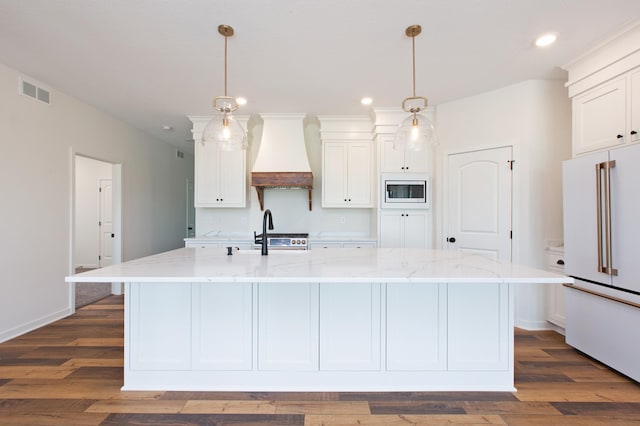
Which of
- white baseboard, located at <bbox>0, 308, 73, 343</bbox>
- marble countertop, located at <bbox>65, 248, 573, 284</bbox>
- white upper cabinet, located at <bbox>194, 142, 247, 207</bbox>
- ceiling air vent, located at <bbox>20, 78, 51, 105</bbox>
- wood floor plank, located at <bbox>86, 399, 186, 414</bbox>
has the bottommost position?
wood floor plank, located at <bbox>86, 399, 186, 414</bbox>

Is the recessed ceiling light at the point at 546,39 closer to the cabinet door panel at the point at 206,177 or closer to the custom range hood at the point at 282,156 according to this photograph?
the custom range hood at the point at 282,156

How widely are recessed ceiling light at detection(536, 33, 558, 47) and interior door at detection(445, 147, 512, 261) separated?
107 cm

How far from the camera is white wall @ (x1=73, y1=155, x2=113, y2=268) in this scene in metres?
6.39

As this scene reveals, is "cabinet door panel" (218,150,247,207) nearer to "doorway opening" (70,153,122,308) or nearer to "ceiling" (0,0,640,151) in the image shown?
"ceiling" (0,0,640,151)

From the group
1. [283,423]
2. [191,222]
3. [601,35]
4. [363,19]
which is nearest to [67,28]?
[363,19]

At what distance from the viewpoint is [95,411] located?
1.79 metres

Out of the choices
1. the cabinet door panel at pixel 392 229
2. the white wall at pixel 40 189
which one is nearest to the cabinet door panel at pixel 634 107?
the cabinet door panel at pixel 392 229

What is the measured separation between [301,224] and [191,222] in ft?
10.7

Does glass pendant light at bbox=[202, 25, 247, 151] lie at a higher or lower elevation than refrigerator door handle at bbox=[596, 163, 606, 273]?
higher

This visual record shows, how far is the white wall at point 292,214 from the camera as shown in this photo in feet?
15.0

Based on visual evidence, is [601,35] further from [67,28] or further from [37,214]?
[37,214]

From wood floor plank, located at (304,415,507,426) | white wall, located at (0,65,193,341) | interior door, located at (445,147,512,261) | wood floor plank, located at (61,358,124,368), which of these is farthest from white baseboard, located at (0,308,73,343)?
interior door, located at (445,147,512,261)

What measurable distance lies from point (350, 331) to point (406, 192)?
236cm

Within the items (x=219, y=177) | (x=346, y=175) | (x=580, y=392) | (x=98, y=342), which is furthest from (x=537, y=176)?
(x=98, y=342)
